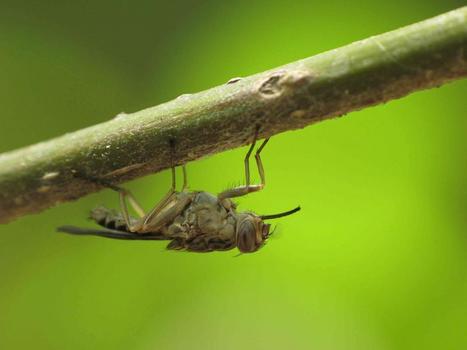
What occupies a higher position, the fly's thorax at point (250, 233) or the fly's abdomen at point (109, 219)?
the fly's abdomen at point (109, 219)

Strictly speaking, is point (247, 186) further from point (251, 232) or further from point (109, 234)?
point (109, 234)

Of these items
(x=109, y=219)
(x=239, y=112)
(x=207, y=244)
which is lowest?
(x=207, y=244)

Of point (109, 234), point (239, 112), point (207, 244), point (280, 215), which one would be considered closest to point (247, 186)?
point (280, 215)

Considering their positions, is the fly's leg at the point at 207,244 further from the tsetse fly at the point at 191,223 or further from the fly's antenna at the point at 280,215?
the fly's antenna at the point at 280,215

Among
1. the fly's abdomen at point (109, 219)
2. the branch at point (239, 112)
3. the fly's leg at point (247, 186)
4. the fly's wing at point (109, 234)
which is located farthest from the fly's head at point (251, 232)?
the branch at point (239, 112)

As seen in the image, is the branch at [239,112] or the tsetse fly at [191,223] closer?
the branch at [239,112]

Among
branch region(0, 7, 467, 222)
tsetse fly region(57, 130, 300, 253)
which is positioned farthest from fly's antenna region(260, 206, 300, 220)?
branch region(0, 7, 467, 222)
